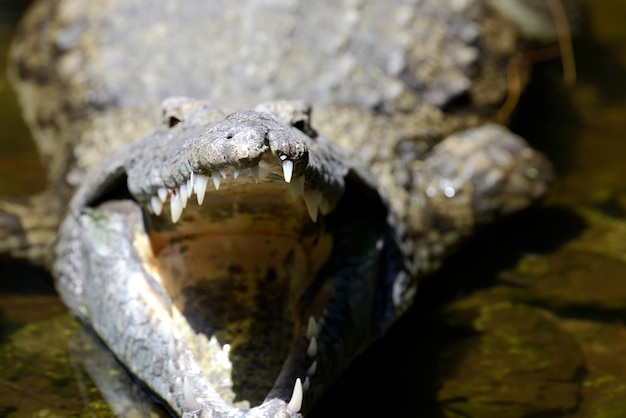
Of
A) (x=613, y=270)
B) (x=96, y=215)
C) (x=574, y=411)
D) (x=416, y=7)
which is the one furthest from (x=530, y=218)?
(x=96, y=215)

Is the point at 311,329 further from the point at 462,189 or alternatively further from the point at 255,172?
the point at 462,189

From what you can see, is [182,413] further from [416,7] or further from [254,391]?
[416,7]

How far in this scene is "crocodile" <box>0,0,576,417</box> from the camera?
3090 mm

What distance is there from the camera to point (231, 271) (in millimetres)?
3365

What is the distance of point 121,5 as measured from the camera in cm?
477

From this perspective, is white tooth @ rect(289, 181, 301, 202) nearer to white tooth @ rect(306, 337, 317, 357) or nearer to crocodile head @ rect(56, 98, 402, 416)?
crocodile head @ rect(56, 98, 402, 416)

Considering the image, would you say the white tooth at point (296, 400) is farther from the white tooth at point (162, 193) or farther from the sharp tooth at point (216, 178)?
the white tooth at point (162, 193)

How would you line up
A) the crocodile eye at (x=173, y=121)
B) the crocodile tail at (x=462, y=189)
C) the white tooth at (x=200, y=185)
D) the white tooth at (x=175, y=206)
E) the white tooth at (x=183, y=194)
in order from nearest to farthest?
the white tooth at (x=200, y=185) < the white tooth at (x=183, y=194) < the white tooth at (x=175, y=206) < the crocodile eye at (x=173, y=121) < the crocodile tail at (x=462, y=189)

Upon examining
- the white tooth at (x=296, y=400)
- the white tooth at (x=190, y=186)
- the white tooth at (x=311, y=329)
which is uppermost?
the white tooth at (x=190, y=186)

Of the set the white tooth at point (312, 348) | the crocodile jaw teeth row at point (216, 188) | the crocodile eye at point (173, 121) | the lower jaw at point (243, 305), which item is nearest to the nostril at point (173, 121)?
the crocodile eye at point (173, 121)

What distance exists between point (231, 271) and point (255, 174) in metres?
0.73

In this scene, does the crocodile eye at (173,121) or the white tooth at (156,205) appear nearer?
the white tooth at (156,205)

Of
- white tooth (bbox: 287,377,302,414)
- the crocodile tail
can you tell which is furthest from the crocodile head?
the crocodile tail

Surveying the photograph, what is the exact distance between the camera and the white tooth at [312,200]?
3.04 metres
